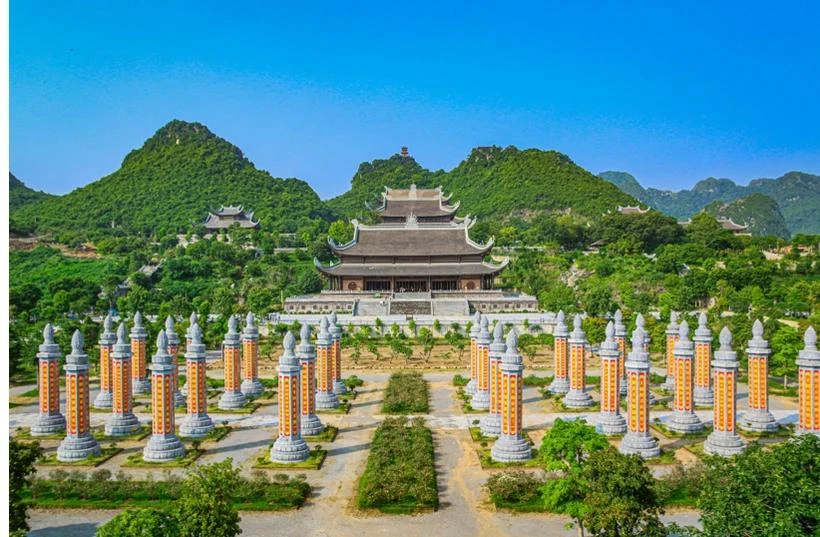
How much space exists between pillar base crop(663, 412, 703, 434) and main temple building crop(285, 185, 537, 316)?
3070 centimetres

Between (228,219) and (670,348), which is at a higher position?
(228,219)

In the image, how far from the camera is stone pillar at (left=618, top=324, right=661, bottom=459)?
72.4 feet

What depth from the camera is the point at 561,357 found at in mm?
32031

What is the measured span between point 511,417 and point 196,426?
10432 millimetres

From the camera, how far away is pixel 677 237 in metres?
79.6

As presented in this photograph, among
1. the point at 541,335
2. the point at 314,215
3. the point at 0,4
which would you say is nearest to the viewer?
the point at 0,4

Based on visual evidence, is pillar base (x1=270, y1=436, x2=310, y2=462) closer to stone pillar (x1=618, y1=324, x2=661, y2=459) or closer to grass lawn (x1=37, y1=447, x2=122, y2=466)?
grass lawn (x1=37, y1=447, x2=122, y2=466)

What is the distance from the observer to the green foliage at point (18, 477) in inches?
531

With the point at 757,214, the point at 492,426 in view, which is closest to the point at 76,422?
the point at 492,426

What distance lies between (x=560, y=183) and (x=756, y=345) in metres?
101

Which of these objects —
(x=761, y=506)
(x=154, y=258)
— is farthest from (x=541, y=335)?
(x=154, y=258)

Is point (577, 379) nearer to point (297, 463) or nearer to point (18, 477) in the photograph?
point (297, 463)

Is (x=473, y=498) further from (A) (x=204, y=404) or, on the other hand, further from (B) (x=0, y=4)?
(B) (x=0, y=4)

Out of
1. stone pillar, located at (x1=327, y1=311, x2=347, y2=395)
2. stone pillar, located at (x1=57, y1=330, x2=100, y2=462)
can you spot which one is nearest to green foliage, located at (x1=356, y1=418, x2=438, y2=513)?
stone pillar, located at (x1=327, y1=311, x2=347, y2=395)
